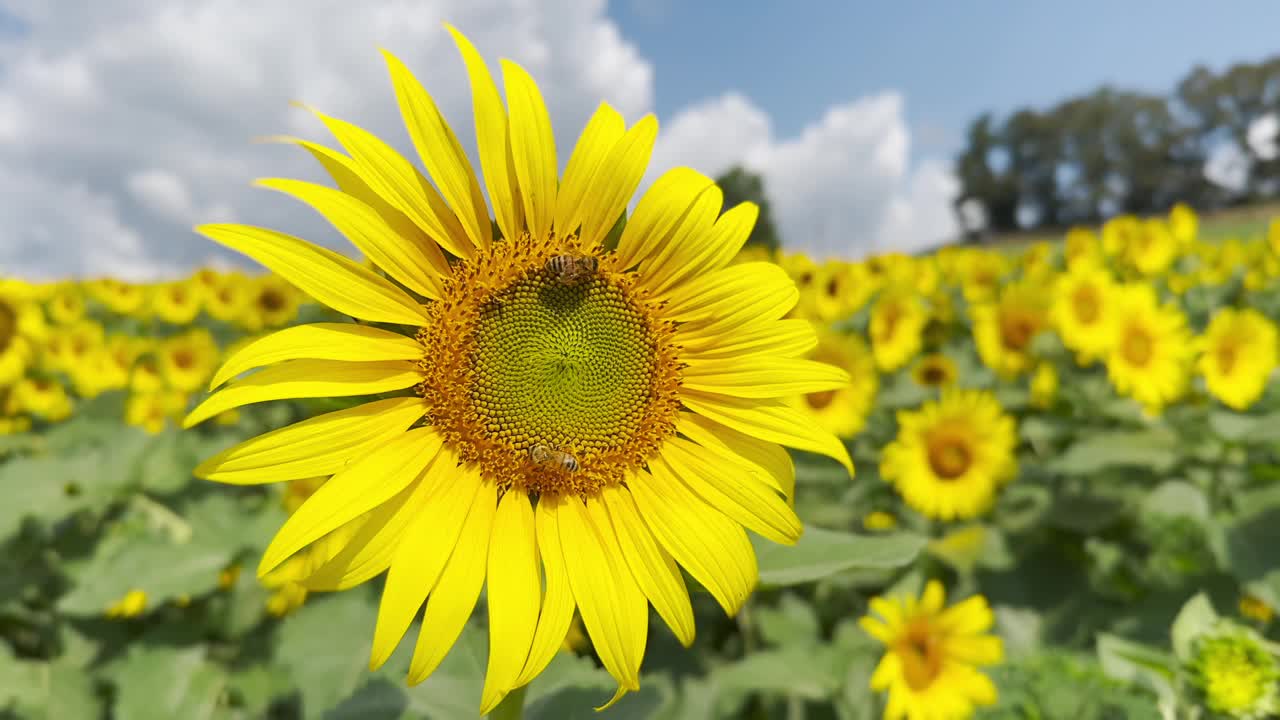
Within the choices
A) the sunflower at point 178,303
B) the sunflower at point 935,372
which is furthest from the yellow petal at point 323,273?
the sunflower at point 178,303

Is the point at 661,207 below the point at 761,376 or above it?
above

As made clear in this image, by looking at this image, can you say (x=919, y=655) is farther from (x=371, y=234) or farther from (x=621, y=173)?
(x=371, y=234)

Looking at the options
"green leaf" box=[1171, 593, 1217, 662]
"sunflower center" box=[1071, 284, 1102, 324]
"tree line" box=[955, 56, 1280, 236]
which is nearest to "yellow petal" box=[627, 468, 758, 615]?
"green leaf" box=[1171, 593, 1217, 662]

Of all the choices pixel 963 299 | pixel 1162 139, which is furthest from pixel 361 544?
pixel 1162 139

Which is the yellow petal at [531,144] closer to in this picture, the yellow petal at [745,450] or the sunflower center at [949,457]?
the yellow petal at [745,450]

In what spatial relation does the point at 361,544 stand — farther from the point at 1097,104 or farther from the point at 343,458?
the point at 1097,104

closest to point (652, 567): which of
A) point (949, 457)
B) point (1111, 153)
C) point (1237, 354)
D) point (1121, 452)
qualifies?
point (949, 457)

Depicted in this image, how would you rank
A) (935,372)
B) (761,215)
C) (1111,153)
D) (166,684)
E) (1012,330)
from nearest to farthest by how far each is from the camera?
(166,684)
(1012,330)
(935,372)
(761,215)
(1111,153)
